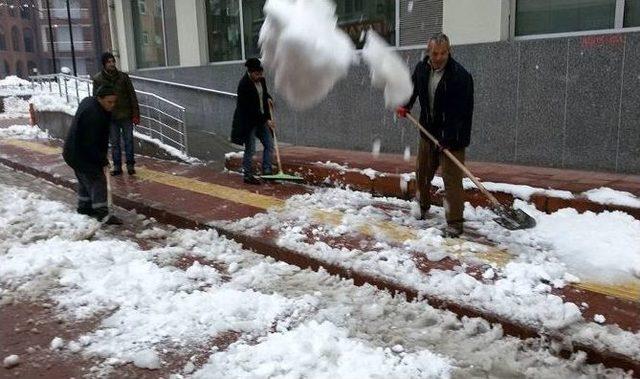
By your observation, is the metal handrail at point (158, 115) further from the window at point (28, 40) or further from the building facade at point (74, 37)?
the window at point (28, 40)

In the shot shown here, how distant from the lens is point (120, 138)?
27.8 feet

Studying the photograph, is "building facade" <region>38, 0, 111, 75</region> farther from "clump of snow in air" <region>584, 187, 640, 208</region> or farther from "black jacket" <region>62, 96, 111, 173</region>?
"clump of snow in air" <region>584, 187, 640, 208</region>

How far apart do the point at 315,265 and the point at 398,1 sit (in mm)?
5414

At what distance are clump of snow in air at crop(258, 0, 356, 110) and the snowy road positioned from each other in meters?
3.04

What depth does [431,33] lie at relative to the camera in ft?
26.6

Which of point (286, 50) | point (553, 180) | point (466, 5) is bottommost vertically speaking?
point (553, 180)

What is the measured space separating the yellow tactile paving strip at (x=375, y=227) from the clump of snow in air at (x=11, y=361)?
2.99m

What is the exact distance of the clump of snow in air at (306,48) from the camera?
713 centimetres

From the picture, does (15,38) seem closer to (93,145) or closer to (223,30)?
Result: (223,30)

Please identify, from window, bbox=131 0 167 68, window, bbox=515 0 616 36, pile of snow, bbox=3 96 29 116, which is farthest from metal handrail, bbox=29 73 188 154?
pile of snow, bbox=3 96 29 116

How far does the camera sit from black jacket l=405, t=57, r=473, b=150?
4715 millimetres

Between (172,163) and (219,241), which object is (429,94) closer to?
(219,241)

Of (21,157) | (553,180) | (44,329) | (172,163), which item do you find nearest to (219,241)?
(44,329)

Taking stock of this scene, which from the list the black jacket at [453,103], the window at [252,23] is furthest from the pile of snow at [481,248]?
the window at [252,23]
